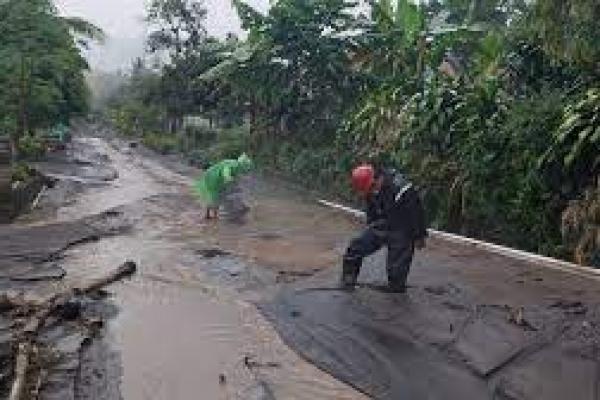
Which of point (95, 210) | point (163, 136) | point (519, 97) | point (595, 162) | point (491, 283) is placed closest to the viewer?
point (491, 283)

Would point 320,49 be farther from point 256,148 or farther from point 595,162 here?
point 595,162

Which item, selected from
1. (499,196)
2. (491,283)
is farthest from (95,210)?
(491,283)

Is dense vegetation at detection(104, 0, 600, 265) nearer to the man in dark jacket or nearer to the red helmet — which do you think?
the man in dark jacket

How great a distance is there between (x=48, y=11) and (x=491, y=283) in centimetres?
2199

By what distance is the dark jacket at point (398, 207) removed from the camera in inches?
343

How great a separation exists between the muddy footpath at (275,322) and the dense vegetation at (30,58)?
12996 mm

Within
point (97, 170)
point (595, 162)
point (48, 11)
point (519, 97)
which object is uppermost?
point (48, 11)

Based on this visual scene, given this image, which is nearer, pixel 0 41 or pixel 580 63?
pixel 580 63

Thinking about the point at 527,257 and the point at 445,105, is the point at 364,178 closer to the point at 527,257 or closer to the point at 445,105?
the point at 527,257

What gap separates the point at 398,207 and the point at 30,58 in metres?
19.0

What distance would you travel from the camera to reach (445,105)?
1433 centimetres

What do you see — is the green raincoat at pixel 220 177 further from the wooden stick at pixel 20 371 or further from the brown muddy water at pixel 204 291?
the wooden stick at pixel 20 371

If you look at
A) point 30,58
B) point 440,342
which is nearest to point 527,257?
point 440,342

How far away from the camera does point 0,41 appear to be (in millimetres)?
24328
